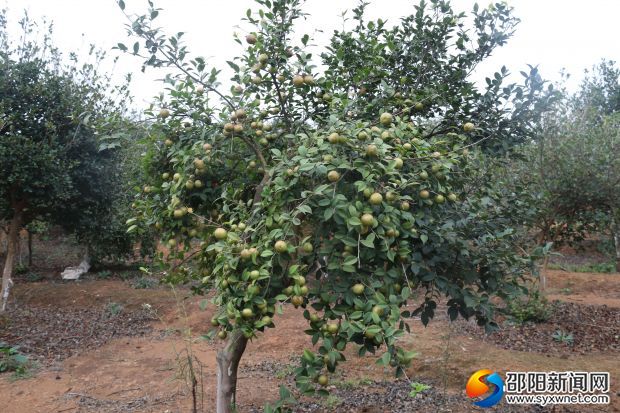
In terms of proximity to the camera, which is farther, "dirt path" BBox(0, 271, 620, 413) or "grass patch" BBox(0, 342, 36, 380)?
"grass patch" BBox(0, 342, 36, 380)

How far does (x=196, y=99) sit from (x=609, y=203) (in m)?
7.82

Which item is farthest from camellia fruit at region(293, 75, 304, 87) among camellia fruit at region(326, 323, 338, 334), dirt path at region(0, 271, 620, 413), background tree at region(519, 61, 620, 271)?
background tree at region(519, 61, 620, 271)

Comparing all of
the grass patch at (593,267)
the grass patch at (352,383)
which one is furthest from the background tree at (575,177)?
the grass patch at (593,267)

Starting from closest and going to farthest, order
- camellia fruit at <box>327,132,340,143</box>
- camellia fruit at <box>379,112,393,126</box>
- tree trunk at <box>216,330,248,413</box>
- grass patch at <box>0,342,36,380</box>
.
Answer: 1. camellia fruit at <box>327,132,340,143</box>
2. camellia fruit at <box>379,112,393,126</box>
3. tree trunk at <box>216,330,248,413</box>
4. grass patch at <box>0,342,36,380</box>

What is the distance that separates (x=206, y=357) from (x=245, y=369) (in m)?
0.91

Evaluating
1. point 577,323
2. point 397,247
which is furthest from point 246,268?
point 577,323

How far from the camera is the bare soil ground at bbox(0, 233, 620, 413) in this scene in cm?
494

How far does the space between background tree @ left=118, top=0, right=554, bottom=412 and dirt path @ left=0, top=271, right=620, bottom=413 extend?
145cm

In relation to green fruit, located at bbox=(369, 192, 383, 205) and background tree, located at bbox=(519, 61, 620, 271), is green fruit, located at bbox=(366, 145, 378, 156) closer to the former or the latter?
green fruit, located at bbox=(369, 192, 383, 205)

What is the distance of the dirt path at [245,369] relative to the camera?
500 cm

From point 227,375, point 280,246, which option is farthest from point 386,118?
point 227,375

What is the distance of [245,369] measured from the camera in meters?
6.26

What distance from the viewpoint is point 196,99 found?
3.25m

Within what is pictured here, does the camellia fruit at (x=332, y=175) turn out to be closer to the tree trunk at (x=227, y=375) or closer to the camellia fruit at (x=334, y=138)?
the camellia fruit at (x=334, y=138)
